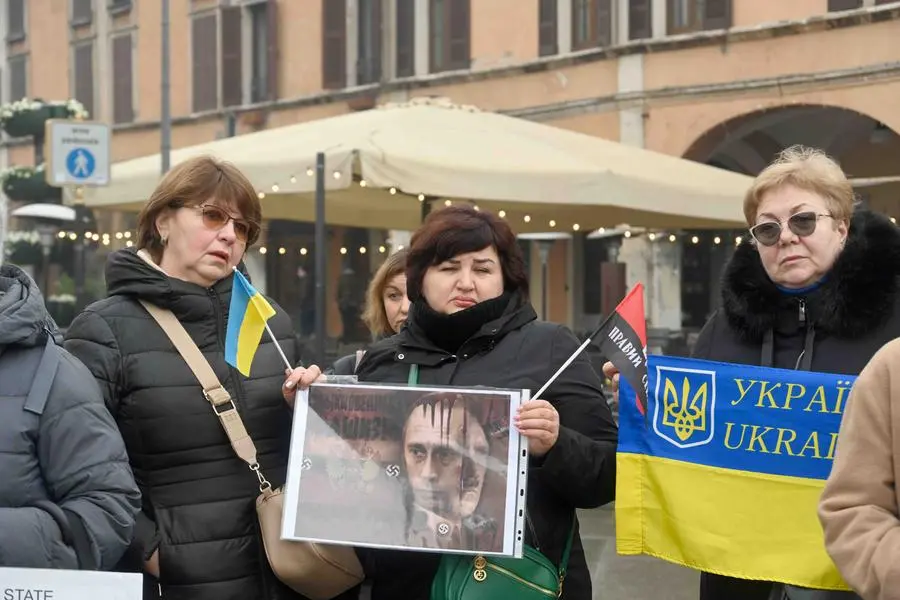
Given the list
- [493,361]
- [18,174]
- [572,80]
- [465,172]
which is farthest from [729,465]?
[572,80]

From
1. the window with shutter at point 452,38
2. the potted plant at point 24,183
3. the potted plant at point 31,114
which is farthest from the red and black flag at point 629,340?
the window with shutter at point 452,38

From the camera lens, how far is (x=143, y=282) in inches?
112

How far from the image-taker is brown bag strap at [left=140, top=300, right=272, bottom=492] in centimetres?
278

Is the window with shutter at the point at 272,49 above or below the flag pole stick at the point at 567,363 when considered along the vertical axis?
above

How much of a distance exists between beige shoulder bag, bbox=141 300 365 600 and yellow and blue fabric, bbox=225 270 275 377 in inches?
2.9

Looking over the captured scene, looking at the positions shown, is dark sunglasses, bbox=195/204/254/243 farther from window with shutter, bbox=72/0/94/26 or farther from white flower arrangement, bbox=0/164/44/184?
window with shutter, bbox=72/0/94/26

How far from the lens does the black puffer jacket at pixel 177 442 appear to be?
2.76 m

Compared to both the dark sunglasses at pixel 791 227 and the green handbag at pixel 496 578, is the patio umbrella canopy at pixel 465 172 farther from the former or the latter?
the green handbag at pixel 496 578

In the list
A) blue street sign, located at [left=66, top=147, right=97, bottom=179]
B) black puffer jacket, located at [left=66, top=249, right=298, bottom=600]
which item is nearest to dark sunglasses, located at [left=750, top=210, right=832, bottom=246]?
black puffer jacket, located at [left=66, top=249, right=298, bottom=600]

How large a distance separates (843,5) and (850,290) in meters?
14.9

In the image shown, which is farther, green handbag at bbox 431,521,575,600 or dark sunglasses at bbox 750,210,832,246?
dark sunglasses at bbox 750,210,832,246

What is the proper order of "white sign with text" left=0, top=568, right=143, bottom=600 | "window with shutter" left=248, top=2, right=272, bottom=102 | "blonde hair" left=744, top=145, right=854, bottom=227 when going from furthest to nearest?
"window with shutter" left=248, top=2, right=272, bottom=102 < "blonde hair" left=744, top=145, right=854, bottom=227 < "white sign with text" left=0, top=568, right=143, bottom=600

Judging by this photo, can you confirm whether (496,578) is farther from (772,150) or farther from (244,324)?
(772,150)

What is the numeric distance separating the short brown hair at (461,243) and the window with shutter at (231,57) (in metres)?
23.5
